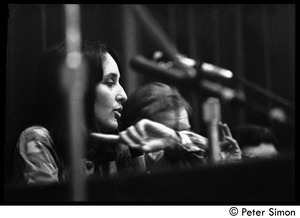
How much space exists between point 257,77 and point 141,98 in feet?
2.83

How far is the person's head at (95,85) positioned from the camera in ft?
13.4

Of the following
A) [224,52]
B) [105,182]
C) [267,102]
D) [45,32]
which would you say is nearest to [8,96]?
[45,32]

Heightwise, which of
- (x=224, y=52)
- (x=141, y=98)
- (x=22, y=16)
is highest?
(x=22, y=16)

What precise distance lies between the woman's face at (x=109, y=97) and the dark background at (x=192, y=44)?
6cm

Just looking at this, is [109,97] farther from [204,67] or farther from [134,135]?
[204,67]

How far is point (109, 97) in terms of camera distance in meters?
4.13

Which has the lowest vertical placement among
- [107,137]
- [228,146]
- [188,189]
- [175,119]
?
[188,189]

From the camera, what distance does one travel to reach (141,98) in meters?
4.14

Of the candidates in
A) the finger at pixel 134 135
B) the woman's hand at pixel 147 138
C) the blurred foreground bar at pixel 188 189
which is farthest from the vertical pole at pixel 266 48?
the finger at pixel 134 135

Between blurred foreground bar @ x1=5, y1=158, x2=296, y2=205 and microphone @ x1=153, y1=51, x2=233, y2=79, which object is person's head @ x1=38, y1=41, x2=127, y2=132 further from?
blurred foreground bar @ x1=5, y1=158, x2=296, y2=205

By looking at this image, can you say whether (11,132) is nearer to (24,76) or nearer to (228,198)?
(24,76)

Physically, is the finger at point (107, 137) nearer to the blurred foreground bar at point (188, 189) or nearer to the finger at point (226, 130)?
the blurred foreground bar at point (188, 189)

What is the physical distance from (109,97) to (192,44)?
0.72 meters

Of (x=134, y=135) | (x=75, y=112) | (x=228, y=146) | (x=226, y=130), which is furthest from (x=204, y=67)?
(x=75, y=112)
